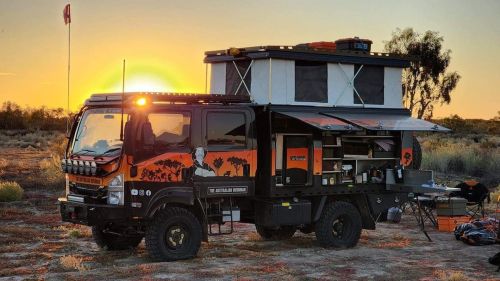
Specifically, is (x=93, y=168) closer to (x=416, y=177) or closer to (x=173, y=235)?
(x=173, y=235)

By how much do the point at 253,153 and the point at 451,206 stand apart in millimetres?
5482

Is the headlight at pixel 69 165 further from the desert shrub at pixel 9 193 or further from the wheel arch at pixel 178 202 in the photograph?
the desert shrub at pixel 9 193

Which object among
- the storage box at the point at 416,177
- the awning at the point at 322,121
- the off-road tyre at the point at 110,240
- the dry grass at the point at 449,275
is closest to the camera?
the dry grass at the point at 449,275

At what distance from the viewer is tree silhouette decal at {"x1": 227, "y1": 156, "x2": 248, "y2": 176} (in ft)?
41.0

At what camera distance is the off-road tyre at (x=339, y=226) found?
13773mm

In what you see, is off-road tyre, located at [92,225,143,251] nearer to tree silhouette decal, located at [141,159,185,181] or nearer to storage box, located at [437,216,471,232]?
tree silhouette decal, located at [141,159,185,181]

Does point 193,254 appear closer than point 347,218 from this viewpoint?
Yes

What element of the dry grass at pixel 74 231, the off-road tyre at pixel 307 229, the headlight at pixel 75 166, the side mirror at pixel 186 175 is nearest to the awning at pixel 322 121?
the side mirror at pixel 186 175

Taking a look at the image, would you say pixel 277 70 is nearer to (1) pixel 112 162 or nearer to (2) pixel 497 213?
(1) pixel 112 162

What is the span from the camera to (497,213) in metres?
18.8

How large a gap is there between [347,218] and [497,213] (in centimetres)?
652

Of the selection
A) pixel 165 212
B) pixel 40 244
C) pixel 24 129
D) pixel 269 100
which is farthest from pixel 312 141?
pixel 24 129

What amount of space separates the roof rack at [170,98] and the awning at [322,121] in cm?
100

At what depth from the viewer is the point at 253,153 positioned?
1277 cm
